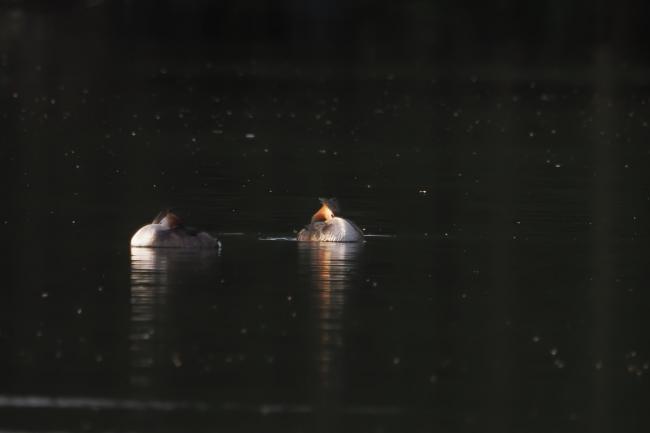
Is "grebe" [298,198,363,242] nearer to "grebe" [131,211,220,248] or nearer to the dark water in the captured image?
the dark water

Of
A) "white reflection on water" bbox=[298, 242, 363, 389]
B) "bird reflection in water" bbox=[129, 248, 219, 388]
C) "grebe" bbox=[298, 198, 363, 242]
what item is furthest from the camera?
"grebe" bbox=[298, 198, 363, 242]

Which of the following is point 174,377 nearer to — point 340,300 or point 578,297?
point 340,300

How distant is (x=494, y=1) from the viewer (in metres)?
97.6

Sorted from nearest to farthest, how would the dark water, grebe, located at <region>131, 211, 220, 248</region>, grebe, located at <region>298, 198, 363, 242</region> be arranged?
the dark water → grebe, located at <region>131, 211, 220, 248</region> → grebe, located at <region>298, 198, 363, 242</region>

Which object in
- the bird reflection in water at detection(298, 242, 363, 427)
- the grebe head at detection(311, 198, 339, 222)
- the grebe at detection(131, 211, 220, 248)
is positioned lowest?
the bird reflection in water at detection(298, 242, 363, 427)

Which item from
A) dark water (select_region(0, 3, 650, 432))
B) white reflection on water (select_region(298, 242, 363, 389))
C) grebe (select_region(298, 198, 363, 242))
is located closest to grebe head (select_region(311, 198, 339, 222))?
grebe (select_region(298, 198, 363, 242))

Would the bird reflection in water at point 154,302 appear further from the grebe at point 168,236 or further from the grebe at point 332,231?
the grebe at point 332,231

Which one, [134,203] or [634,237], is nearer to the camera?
[634,237]

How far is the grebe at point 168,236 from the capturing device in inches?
775

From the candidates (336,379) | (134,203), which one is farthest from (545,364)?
(134,203)

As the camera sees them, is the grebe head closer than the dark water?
No

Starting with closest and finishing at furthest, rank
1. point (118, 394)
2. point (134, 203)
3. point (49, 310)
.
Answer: point (118, 394) → point (49, 310) → point (134, 203)

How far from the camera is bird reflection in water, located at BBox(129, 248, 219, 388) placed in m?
13.9

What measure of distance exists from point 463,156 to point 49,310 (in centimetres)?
1669
